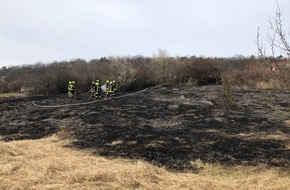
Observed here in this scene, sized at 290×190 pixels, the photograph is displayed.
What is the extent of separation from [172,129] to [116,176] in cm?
622

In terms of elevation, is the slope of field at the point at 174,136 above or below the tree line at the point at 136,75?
below

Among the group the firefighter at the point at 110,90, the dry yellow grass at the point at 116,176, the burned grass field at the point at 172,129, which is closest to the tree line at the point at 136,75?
the firefighter at the point at 110,90

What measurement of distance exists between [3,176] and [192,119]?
857cm

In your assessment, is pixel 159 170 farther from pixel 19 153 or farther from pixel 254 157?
pixel 19 153

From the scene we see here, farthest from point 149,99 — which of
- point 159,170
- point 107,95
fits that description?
point 159,170

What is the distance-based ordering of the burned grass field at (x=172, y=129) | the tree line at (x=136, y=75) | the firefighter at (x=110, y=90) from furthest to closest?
the tree line at (x=136, y=75) → the firefighter at (x=110, y=90) → the burned grass field at (x=172, y=129)

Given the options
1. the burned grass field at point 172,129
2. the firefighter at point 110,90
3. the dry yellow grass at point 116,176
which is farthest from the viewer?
the firefighter at point 110,90

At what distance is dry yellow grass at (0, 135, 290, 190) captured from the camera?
7254 mm

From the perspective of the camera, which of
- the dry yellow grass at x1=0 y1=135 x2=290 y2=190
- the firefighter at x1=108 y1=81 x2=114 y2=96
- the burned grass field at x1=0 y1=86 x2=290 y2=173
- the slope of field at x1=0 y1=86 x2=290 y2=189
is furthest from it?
the firefighter at x1=108 y1=81 x2=114 y2=96

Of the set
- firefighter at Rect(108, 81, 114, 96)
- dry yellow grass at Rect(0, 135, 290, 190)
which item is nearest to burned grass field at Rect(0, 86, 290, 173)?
dry yellow grass at Rect(0, 135, 290, 190)

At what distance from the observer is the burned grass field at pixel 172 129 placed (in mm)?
9984

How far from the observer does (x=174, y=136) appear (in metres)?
12.5

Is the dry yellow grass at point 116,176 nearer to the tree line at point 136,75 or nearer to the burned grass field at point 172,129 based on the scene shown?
the burned grass field at point 172,129

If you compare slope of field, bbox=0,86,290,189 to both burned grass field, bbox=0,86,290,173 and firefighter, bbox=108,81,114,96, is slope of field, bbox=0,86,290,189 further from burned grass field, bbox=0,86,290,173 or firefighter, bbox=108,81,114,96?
firefighter, bbox=108,81,114,96
